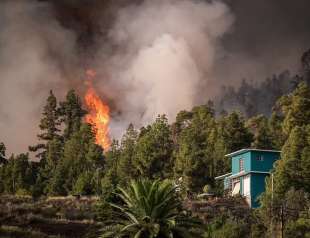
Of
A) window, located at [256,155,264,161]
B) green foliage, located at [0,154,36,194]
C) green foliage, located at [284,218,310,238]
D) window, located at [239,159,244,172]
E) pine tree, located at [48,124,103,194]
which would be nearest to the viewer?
green foliage, located at [284,218,310,238]

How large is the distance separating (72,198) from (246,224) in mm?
28267

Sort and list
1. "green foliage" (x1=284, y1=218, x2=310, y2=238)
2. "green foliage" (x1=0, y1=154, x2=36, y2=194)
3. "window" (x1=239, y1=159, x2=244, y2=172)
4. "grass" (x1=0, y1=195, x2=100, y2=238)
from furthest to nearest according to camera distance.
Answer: "green foliage" (x1=0, y1=154, x2=36, y2=194), "window" (x1=239, y1=159, x2=244, y2=172), "green foliage" (x1=284, y1=218, x2=310, y2=238), "grass" (x1=0, y1=195, x2=100, y2=238)

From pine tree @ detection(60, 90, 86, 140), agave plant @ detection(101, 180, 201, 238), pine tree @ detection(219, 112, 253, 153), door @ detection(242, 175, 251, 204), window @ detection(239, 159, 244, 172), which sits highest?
pine tree @ detection(60, 90, 86, 140)

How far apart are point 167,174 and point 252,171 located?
13419 millimetres

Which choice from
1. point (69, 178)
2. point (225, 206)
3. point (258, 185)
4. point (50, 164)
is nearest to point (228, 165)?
point (258, 185)

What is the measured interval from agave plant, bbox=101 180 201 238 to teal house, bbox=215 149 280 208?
33.9 m

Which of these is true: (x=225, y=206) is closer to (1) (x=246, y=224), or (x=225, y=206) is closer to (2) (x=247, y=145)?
(1) (x=246, y=224)

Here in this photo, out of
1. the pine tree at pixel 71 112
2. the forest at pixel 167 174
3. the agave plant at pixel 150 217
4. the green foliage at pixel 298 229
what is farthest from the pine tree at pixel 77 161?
the agave plant at pixel 150 217

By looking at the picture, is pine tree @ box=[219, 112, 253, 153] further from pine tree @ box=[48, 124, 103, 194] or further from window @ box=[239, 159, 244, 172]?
pine tree @ box=[48, 124, 103, 194]

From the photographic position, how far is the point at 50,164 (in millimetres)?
107500

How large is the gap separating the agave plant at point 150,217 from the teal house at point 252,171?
111 feet

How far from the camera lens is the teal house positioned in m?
76.4

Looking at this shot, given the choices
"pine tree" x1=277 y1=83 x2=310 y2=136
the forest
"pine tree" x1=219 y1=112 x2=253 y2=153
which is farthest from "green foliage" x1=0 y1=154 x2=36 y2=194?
"pine tree" x1=277 y1=83 x2=310 y2=136

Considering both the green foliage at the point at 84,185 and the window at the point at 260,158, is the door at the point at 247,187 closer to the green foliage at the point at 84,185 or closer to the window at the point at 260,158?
the window at the point at 260,158
